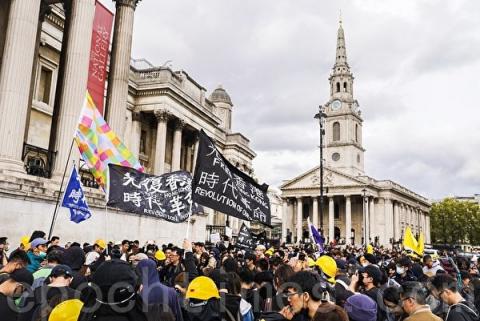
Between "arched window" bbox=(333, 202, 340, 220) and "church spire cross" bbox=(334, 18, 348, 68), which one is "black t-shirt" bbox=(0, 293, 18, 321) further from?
"church spire cross" bbox=(334, 18, 348, 68)

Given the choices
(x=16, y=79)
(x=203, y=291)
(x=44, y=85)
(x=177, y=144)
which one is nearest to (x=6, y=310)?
(x=203, y=291)

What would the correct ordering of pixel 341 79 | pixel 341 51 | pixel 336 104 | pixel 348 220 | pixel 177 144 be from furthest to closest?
pixel 341 51 < pixel 341 79 < pixel 336 104 < pixel 348 220 < pixel 177 144

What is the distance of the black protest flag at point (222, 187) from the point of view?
325 inches

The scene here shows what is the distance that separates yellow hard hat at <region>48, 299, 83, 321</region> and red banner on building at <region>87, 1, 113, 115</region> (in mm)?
14101

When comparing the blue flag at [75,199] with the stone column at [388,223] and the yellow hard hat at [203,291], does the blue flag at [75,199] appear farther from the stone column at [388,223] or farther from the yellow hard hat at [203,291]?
the stone column at [388,223]

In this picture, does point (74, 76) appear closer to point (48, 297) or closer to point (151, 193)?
point (151, 193)

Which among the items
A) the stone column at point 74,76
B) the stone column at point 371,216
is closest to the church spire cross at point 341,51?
the stone column at point 371,216

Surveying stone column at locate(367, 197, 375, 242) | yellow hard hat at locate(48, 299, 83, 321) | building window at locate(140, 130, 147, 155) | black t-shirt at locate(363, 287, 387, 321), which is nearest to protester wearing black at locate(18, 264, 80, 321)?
yellow hard hat at locate(48, 299, 83, 321)

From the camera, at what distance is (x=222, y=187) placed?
856cm

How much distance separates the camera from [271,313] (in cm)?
368

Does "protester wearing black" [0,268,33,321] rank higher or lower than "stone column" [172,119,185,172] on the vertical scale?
lower

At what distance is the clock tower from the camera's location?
87750 mm

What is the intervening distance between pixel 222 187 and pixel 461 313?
5.18 meters

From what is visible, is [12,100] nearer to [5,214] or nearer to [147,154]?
[5,214]
